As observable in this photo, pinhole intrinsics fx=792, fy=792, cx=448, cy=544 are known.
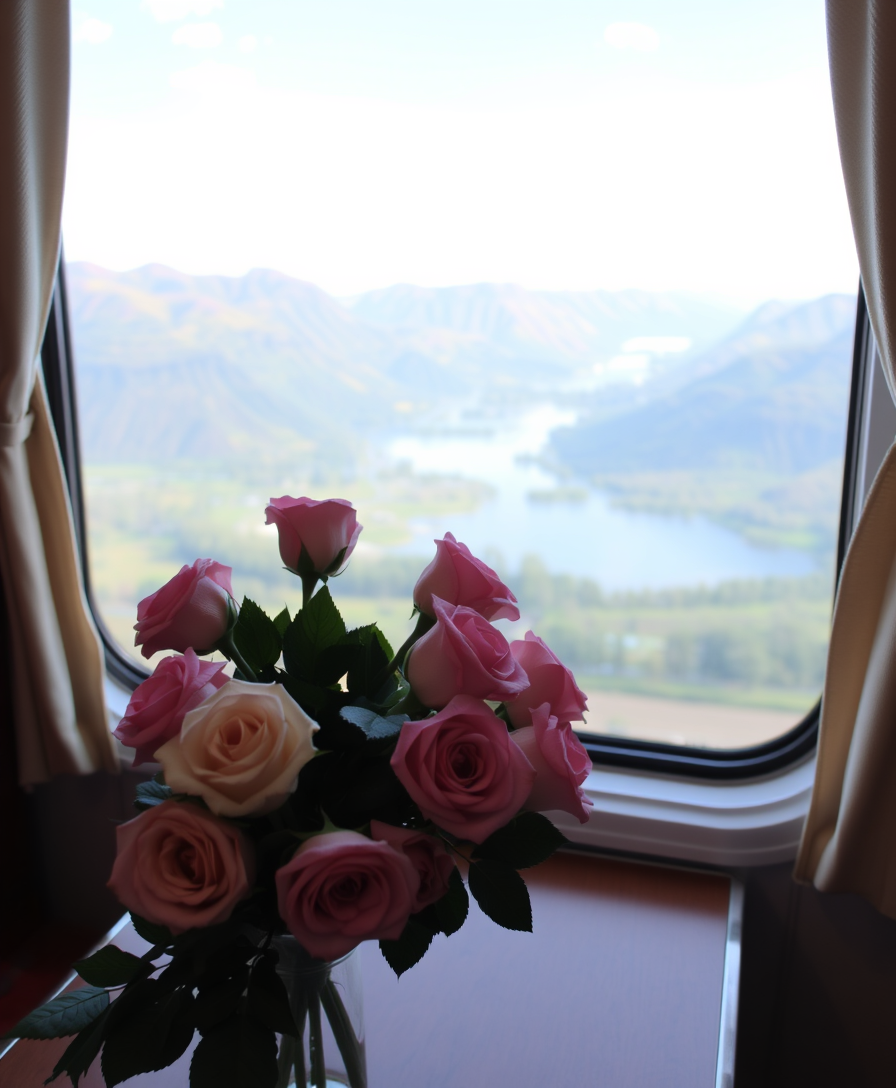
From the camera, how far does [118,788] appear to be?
4.84 feet

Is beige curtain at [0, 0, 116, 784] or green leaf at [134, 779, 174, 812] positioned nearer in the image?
green leaf at [134, 779, 174, 812]

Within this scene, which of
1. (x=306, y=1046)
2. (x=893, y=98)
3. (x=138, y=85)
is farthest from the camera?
(x=138, y=85)

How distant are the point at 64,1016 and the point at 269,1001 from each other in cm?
14

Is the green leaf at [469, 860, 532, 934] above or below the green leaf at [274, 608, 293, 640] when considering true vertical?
below

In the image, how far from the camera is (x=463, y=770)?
0.42m

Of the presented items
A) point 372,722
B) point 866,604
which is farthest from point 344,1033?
point 866,604

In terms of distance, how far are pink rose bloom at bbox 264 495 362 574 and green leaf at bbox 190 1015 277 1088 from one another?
27 cm

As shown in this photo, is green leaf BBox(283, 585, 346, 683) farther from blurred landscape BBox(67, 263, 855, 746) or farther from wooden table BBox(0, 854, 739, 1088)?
blurred landscape BBox(67, 263, 855, 746)

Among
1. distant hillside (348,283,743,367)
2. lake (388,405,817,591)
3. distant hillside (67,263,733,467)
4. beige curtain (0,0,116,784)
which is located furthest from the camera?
lake (388,405,817,591)

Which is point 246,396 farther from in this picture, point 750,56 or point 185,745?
point 185,745

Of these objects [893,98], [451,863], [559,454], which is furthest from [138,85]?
[559,454]

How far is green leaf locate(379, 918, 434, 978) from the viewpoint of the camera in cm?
48

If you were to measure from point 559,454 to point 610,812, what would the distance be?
334 cm

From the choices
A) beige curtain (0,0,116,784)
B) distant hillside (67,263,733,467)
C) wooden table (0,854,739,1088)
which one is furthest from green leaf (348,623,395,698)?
distant hillside (67,263,733,467)
